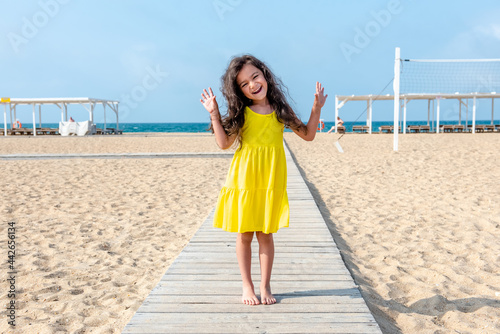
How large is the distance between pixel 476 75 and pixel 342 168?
1453 centimetres

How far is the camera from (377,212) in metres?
5.43

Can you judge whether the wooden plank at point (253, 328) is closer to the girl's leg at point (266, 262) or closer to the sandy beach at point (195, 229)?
the girl's leg at point (266, 262)

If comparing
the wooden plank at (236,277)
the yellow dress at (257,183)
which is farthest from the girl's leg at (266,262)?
the wooden plank at (236,277)

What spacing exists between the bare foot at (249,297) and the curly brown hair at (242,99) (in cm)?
81

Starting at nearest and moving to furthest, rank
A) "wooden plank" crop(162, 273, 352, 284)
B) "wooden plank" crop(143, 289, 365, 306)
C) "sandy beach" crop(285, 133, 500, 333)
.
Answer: "wooden plank" crop(143, 289, 365, 306), "sandy beach" crop(285, 133, 500, 333), "wooden plank" crop(162, 273, 352, 284)

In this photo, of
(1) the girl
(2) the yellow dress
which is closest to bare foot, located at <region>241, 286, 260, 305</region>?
(1) the girl

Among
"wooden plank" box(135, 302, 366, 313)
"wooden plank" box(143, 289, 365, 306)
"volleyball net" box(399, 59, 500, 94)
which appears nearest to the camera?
"wooden plank" box(135, 302, 366, 313)

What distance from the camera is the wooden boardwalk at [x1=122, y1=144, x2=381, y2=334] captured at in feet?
6.96

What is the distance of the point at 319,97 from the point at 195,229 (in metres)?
2.85

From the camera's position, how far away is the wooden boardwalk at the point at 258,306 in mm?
2121

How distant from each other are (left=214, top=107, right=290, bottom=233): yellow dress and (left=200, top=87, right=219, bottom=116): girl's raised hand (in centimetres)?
18

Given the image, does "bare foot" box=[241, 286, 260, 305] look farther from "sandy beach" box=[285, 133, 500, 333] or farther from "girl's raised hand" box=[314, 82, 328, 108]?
"girl's raised hand" box=[314, 82, 328, 108]

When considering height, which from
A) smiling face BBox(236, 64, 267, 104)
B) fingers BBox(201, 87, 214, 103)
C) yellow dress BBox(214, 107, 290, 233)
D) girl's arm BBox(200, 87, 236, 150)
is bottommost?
yellow dress BBox(214, 107, 290, 233)

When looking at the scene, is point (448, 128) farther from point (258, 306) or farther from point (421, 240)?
point (258, 306)
